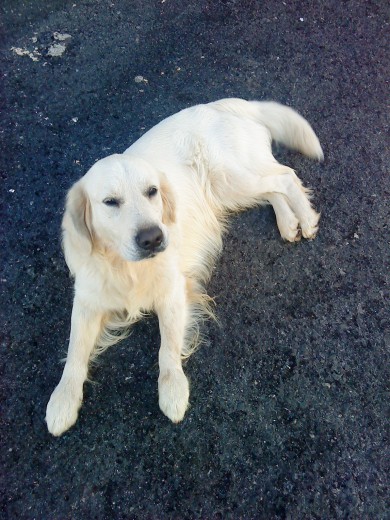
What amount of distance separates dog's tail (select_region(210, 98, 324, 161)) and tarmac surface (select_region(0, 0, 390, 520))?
0.15 meters

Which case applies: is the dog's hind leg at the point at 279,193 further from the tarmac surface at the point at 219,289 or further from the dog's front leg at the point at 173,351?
the dog's front leg at the point at 173,351

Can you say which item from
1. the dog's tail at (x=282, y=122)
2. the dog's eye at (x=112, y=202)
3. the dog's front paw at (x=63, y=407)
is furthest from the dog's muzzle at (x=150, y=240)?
the dog's tail at (x=282, y=122)

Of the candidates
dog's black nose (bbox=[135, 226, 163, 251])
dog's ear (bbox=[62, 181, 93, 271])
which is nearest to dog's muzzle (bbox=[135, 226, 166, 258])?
dog's black nose (bbox=[135, 226, 163, 251])

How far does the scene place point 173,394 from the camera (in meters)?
2.48

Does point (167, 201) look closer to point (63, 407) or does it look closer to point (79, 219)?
point (79, 219)

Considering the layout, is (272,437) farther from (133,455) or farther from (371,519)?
(133,455)

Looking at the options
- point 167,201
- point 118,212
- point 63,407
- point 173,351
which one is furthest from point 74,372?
point 167,201

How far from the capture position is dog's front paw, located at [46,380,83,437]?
245cm

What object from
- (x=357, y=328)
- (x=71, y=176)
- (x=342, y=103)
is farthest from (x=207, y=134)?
(x=357, y=328)

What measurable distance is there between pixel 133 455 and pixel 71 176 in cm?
210

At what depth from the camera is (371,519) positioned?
2156mm

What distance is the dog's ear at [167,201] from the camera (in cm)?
254

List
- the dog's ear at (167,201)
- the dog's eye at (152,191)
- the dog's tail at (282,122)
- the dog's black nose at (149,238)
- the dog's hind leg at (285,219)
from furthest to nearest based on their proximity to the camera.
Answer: the dog's tail at (282,122) → the dog's hind leg at (285,219) → the dog's ear at (167,201) → the dog's eye at (152,191) → the dog's black nose at (149,238)

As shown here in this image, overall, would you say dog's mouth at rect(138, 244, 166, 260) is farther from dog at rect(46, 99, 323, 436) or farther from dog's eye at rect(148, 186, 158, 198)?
dog's eye at rect(148, 186, 158, 198)
